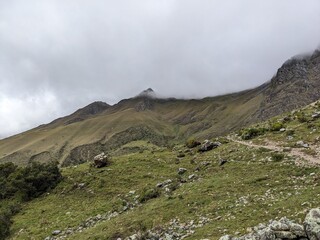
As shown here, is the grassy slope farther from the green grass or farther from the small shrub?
the small shrub

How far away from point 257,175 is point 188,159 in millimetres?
17387

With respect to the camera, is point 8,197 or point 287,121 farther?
point 287,121

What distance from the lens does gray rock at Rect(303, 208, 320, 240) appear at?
17.8 meters

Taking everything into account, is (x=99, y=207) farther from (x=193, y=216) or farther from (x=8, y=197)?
(x=8, y=197)

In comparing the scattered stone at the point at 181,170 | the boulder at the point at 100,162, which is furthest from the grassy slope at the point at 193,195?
the boulder at the point at 100,162

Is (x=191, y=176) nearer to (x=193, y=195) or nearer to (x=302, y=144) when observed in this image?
(x=193, y=195)

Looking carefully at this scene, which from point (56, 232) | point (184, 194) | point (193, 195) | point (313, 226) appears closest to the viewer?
point (313, 226)

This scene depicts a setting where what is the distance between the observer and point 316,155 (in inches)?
1478

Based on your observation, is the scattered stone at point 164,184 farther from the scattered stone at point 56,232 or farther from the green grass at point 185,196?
the scattered stone at point 56,232

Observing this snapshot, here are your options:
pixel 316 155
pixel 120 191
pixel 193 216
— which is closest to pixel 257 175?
pixel 316 155

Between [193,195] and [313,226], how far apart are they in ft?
53.4

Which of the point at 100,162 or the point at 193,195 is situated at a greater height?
the point at 100,162

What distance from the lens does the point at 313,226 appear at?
18109 mm

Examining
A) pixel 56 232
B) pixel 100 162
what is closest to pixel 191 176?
pixel 56 232
